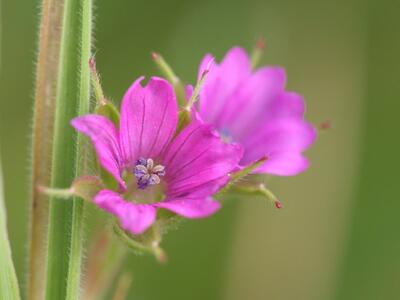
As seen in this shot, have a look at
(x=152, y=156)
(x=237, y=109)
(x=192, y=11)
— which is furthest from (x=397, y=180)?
(x=152, y=156)

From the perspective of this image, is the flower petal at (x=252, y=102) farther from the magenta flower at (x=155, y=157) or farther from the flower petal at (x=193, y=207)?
the flower petal at (x=193, y=207)

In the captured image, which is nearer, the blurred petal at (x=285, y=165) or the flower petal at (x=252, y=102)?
the blurred petal at (x=285, y=165)

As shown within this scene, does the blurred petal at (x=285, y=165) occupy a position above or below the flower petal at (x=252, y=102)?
below

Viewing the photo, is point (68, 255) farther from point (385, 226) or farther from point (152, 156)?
point (385, 226)

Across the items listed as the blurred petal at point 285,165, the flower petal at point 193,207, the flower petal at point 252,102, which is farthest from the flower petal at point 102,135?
the flower petal at point 252,102

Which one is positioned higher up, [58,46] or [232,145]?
[58,46]
